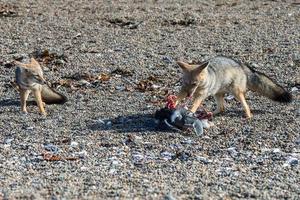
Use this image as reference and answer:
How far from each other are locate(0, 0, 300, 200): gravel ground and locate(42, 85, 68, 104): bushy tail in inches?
→ 5.3

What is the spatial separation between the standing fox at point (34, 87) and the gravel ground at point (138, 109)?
6.8 inches

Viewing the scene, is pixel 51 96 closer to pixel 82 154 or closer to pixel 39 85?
pixel 39 85

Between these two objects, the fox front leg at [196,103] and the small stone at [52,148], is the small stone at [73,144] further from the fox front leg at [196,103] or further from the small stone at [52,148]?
the fox front leg at [196,103]

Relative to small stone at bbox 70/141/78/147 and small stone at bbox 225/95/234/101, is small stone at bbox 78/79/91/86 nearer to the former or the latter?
small stone at bbox 225/95/234/101

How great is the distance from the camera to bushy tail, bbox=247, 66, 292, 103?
1056 cm

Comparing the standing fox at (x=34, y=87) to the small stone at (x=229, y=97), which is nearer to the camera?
the standing fox at (x=34, y=87)

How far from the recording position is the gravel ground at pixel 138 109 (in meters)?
7.62

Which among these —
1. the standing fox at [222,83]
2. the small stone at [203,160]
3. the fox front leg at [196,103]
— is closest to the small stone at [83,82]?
the standing fox at [222,83]

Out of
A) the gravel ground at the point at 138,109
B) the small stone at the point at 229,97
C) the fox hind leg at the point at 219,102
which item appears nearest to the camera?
the gravel ground at the point at 138,109

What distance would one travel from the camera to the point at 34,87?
1090 cm

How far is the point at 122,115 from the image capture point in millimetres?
10305

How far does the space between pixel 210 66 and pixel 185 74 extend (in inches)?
17.9

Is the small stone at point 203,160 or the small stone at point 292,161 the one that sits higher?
the small stone at point 292,161

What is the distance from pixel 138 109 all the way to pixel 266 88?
162 centimetres
